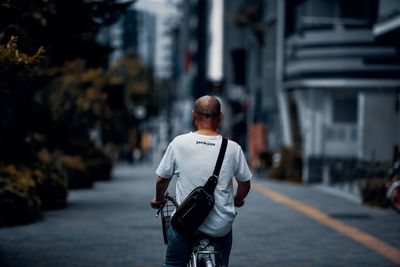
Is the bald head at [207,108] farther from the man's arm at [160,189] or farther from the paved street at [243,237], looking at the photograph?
the paved street at [243,237]

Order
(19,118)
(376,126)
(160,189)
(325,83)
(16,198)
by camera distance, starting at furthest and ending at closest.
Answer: (325,83) → (376,126) → (19,118) → (16,198) → (160,189)

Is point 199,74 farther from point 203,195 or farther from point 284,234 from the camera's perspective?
point 203,195

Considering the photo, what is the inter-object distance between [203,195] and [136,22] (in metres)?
188

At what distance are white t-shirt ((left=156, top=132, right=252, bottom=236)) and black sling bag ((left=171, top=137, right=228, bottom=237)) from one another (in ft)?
0.28

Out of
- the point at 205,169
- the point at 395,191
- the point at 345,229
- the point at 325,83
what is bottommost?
the point at 345,229

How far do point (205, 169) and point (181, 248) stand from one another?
1.78 ft

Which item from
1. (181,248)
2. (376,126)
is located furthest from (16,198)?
(376,126)

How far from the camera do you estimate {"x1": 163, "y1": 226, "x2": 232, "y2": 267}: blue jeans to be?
6.42 meters

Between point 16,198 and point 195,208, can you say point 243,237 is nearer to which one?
point 16,198

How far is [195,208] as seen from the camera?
20.5 feet

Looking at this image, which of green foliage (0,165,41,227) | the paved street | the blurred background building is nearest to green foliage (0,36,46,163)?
green foliage (0,165,41,227)

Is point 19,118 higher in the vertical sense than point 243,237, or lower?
higher

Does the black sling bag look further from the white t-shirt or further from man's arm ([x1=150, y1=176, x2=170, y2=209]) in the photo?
man's arm ([x1=150, y1=176, x2=170, y2=209])

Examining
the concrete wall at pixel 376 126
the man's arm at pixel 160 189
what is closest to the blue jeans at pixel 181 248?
the man's arm at pixel 160 189
